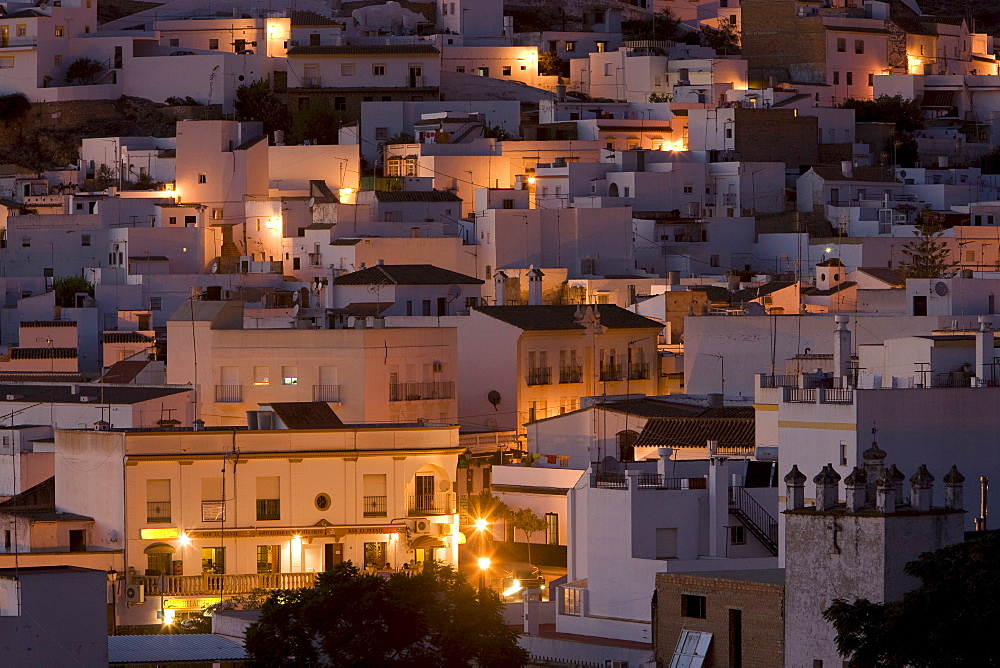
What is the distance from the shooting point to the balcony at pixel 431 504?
39.5 meters

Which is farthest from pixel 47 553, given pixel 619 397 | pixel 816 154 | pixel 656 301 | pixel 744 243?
pixel 816 154

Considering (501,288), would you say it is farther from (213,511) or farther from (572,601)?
(572,601)

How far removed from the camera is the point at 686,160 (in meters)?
72.2

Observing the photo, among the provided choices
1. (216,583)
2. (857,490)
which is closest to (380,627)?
(857,490)

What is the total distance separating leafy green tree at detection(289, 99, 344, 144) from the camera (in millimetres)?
76688

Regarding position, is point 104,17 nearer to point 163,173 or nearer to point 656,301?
point 163,173

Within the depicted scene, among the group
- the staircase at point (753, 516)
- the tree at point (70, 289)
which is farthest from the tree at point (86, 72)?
the staircase at point (753, 516)

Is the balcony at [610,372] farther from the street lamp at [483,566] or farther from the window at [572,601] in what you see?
Result: the window at [572,601]

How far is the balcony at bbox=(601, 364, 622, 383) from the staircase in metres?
19.5

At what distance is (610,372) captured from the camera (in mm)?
52844

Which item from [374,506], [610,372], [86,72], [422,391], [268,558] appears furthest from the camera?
[86,72]

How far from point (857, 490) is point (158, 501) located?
44.8ft

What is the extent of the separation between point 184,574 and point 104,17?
53.7 metres

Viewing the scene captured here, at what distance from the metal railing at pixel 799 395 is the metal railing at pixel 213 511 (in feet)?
30.9
